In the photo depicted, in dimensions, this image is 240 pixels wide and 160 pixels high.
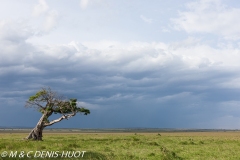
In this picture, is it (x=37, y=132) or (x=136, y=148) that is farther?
(x=37, y=132)

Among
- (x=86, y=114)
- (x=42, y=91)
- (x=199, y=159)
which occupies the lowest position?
(x=199, y=159)

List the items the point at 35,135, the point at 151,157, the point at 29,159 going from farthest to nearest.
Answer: the point at 35,135 → the point at 151,157 → the point at 29,159

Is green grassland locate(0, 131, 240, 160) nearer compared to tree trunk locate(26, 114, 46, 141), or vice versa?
green grassland locate(0, 131, 240, 160)

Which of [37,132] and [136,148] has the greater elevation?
[37,132]

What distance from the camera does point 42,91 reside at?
155 ft

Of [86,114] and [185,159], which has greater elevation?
[86,114]

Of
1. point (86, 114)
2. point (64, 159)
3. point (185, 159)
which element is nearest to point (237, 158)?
point (185, 159)

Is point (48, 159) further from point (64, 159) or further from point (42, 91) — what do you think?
point (42, 91)

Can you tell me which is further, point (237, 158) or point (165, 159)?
point (237, 158)

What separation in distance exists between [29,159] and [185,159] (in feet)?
40.0

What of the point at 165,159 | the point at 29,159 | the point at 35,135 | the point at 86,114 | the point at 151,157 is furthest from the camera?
the point at 86,114

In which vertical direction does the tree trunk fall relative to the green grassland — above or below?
above

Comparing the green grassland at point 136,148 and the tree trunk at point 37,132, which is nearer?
the green grassland at point 136,148

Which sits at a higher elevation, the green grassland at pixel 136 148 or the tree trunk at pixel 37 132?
the tree trunk at pixel 37 132
